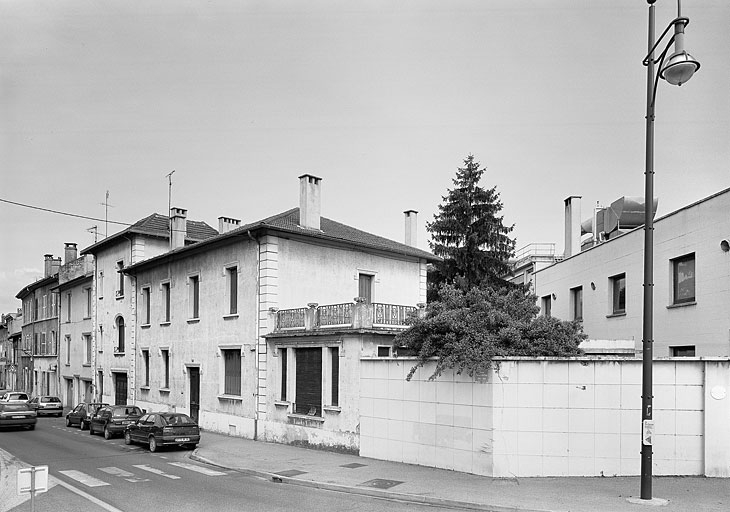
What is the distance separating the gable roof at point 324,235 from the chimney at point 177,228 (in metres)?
4.27

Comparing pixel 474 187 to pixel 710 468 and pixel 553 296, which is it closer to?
pixel 553 296

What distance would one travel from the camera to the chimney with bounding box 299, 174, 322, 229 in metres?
26.8

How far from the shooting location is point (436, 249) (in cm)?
4094

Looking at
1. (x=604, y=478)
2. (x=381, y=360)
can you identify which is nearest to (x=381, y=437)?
(x=381, y=360)

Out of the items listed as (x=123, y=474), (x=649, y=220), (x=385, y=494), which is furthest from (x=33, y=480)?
(x=649, y=220)

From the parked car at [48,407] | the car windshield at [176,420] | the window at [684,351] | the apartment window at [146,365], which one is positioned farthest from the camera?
the parked car at [48,407]

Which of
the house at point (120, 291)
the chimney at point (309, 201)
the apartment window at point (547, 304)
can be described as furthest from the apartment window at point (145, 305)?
the apartment window at point (547, 304)

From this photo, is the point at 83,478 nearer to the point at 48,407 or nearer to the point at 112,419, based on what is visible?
the point at 112,419

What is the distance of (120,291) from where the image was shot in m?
39.1

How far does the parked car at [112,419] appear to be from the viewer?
88.3 ft

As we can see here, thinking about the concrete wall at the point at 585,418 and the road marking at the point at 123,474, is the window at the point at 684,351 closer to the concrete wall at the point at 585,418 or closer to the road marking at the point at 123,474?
the concrete wall at the point at 585,418

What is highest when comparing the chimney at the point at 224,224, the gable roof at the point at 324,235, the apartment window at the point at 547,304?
the chimney at the point at 224,224

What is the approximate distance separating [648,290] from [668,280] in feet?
32.4

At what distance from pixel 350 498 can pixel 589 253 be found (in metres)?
17.8
